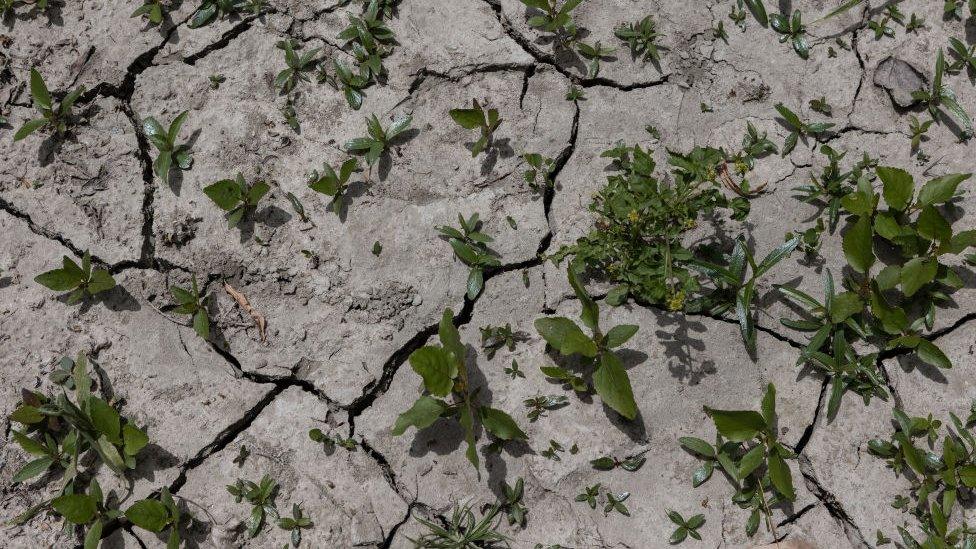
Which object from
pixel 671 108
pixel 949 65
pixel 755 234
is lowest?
pixel 755 234

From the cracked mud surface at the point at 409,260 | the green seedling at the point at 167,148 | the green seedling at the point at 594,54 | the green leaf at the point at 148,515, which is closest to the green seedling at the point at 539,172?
the cracked mud surface at the point at 409,260

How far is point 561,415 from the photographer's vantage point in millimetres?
2666

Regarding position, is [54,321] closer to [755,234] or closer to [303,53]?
[303,53]

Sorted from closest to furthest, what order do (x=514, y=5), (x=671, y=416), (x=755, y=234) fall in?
(x=671, y=416)
(x=755, y=234)
(x=514, y=5)

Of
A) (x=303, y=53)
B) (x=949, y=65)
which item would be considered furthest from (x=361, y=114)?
(x=949, y=65)

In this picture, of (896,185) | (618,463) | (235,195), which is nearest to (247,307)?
(235,195)

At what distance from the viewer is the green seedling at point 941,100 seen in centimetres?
294

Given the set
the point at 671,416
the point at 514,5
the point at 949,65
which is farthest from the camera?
the point at 514,5

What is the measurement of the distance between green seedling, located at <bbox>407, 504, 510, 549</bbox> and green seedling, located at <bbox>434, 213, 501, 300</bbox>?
31.2 inches

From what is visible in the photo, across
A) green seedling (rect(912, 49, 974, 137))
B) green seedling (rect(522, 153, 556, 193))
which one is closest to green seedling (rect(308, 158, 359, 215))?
green seedling (rect(522, 153, 556, 193))

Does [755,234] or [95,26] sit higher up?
[95,26]

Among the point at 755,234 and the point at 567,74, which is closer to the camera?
the point at 755,234

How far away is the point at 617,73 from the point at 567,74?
215mm

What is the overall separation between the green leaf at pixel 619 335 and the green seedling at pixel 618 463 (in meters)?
0.40
